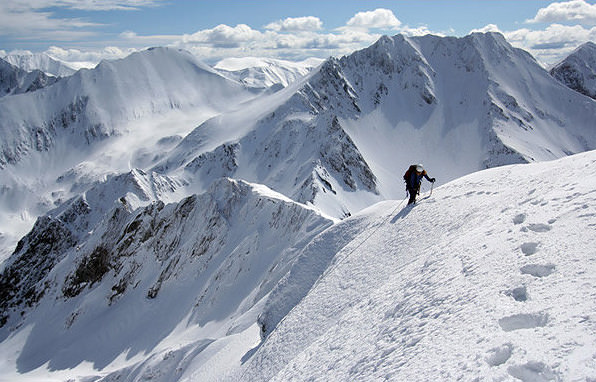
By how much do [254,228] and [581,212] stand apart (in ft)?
129

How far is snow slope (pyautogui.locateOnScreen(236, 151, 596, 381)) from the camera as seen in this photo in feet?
22.6

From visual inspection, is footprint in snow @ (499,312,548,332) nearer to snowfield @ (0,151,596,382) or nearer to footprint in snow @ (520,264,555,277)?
snowfield @ (0,151,596,382)

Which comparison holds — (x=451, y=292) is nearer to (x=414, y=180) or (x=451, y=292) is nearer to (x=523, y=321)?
(x=523, y=321)

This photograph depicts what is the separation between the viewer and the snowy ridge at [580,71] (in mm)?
181875

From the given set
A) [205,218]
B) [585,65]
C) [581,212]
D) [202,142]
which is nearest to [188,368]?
[581,212]

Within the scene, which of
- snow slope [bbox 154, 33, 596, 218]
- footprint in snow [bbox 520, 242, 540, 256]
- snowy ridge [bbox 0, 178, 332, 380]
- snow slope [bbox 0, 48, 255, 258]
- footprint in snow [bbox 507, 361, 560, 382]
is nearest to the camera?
footprint in snow [bbox 507, 361, 560, 382]

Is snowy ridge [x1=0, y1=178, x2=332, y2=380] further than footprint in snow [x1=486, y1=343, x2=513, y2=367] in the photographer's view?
Yes

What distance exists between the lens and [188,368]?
26.1 m

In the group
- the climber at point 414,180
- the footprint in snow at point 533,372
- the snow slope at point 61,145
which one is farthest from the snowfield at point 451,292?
the snow slope at point 61,145

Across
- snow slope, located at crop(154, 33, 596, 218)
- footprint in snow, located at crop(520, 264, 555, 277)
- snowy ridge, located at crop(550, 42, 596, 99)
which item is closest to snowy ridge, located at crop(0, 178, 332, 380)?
snow slope, located at crop(154, 33, 596, 218)

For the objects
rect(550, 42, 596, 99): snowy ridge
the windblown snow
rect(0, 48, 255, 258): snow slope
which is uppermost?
rect(0, 48, 255, 258): snow slope

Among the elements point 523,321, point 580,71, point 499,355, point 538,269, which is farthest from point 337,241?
point 580,71

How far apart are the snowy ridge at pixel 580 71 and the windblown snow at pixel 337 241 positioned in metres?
38.5

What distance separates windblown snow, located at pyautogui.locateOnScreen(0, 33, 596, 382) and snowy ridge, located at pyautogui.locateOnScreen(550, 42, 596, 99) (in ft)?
126
